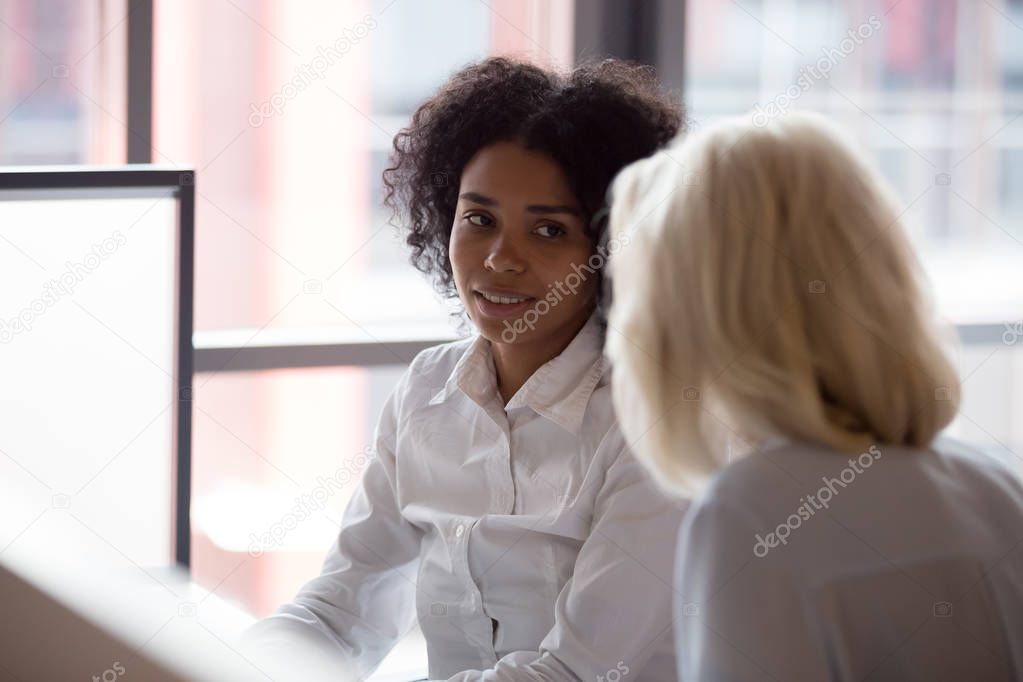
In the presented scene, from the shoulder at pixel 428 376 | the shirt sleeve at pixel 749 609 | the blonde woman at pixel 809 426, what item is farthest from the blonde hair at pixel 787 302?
the shoulder at pixel 428 376

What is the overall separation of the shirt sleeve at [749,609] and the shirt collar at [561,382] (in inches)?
Answer: 29.5

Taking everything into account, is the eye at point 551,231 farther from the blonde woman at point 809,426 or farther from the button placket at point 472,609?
the blonde woman at point 809,426

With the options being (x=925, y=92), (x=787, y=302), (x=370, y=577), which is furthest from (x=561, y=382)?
(x=925, y=92)

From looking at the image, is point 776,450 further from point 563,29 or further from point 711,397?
point 563,29

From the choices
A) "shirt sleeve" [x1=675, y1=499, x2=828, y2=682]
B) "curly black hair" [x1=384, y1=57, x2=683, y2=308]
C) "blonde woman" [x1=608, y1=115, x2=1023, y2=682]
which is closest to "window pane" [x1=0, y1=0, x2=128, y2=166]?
"curly black hair" [x1=384, y1=57, x2=683, y2=308]

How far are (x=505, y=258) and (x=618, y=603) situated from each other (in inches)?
22.0

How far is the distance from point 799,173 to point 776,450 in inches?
11.1

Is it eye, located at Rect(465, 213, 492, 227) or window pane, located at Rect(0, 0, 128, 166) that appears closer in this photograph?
eye, located at Rect(465, 213, 492, 227)

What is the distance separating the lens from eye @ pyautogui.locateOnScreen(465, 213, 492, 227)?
6.45ft

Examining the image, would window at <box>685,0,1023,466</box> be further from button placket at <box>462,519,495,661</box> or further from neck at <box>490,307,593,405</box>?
button placket at <box>462,519,495,661</box>

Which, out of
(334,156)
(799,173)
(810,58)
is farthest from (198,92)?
(799,173)

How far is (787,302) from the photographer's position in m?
1.19

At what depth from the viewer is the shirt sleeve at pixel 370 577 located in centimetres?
204

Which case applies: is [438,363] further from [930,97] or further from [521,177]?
[930,97]
